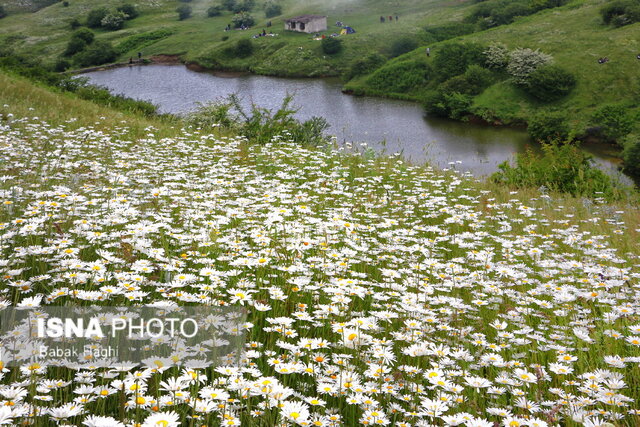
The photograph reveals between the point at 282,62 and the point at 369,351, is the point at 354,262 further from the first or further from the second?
the point at 282,62

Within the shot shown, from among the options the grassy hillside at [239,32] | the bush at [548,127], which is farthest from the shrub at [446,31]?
the bush at [548,127]

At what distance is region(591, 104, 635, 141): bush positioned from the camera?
3416 centimetres

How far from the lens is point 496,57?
2028 inches

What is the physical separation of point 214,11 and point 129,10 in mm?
25032

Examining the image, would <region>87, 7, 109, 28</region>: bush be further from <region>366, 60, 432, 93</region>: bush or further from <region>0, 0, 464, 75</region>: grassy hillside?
<region>366, 60, 432, 93</region>: bush

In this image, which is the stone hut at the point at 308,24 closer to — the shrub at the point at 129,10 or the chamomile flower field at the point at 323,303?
the shrub at the point at 129,10

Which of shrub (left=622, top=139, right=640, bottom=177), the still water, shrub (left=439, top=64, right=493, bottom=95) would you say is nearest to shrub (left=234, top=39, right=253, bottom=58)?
the still water

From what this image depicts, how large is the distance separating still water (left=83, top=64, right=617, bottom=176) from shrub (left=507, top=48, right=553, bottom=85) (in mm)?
10513

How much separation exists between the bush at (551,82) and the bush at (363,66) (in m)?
23.2

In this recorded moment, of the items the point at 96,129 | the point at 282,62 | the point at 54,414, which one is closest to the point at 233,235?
the point at 54,414

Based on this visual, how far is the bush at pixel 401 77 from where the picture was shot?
55.3 m

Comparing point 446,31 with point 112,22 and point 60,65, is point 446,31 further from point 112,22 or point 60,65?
point 112,22

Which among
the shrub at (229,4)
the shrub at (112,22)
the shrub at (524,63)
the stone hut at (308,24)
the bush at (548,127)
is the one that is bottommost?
the bush at (548,127)

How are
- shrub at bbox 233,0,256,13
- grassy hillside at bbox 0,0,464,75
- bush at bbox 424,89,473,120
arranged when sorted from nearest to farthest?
bush at bbox 424,89,473,120
grassy hillside at bbox 0,0,464,75
shrub at bbox 233,0,256,13
